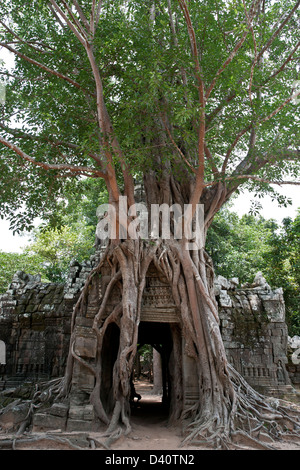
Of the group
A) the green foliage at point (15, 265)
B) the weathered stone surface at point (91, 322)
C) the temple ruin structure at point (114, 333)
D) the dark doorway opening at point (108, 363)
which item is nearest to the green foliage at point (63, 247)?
the green foliage at point (15, 265)

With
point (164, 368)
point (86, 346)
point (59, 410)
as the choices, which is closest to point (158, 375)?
point (164, 368)

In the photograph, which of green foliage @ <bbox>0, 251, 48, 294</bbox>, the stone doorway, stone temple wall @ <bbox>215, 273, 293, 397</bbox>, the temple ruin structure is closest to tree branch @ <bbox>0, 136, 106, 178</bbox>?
the temple ruin structure

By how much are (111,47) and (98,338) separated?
4.80m


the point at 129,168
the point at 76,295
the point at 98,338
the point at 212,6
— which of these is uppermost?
the point at 212,6

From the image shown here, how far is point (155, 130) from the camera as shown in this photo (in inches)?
260

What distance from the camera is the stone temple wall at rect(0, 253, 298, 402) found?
6613 millimetres

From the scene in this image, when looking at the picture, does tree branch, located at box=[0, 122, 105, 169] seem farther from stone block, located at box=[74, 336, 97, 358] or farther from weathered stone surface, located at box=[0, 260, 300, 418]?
stone block, located at box=[74, 336, 97, 358]

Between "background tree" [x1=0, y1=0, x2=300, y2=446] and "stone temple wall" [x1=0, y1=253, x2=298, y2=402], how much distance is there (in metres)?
0.94

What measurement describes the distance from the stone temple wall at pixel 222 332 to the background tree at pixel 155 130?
94cm

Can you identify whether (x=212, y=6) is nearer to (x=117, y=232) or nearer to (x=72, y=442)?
(x=117, y=232)

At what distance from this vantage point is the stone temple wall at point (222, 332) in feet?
21.7

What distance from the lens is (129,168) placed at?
20.1 feet
